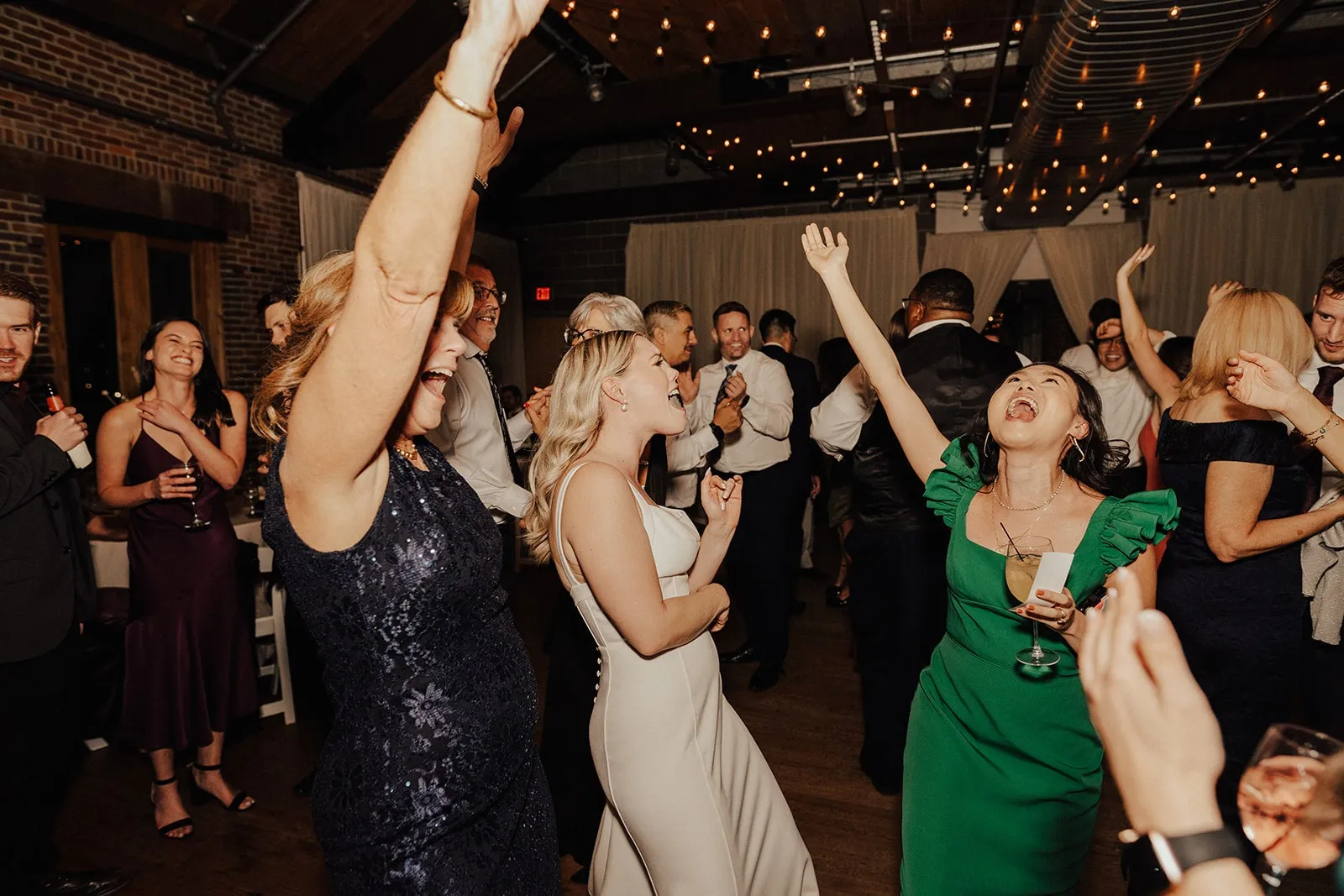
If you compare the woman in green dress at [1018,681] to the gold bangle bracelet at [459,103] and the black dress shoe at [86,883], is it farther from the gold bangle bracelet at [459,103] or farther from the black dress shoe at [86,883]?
the black dress shoe at [86,883]

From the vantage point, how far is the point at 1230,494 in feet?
6.38

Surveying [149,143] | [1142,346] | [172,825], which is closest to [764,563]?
[1142,346]

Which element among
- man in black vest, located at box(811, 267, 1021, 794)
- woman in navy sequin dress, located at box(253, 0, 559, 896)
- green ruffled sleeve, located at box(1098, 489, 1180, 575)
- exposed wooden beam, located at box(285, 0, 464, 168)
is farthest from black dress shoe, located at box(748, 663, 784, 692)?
exposed wooden beam, located at box(285, 0, 464, 168)

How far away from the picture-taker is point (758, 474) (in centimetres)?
413

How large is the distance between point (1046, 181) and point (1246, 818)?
6247 mm

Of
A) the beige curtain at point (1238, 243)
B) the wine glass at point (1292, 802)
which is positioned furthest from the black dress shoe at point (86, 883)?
the beige curtain at point (1238, 243)

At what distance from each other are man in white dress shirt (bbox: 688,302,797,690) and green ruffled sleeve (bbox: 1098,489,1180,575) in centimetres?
242

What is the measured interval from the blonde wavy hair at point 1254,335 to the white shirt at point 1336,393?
13.3 inches

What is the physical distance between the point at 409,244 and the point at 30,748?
2215mm

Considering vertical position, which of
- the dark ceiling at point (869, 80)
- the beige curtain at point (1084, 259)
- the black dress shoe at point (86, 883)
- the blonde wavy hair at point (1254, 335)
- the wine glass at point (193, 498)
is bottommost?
the black dress shoe at point (86, 883)

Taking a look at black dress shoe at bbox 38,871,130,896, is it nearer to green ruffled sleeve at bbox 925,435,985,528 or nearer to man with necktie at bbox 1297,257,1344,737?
green ruffled sleeve at bbox 925,435,985,528

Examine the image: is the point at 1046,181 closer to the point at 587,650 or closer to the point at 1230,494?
the point at 1230,494

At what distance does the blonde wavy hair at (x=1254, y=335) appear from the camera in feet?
6.62

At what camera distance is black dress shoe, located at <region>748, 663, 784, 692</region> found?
386 cm
